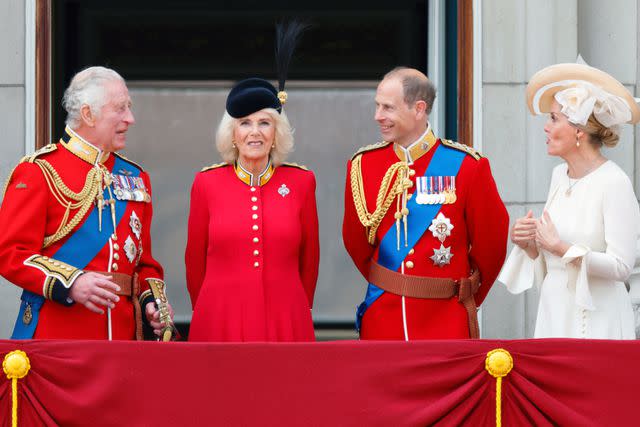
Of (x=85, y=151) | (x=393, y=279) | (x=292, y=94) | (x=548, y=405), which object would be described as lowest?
(x=548, y=405)

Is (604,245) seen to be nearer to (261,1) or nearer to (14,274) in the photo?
(14,274)

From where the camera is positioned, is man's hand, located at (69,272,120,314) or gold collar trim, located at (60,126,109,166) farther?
gold collar trim, located at (60,126,109,166)

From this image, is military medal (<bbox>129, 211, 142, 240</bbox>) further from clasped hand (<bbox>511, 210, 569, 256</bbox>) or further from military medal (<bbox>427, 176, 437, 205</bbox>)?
clasped hand (<bbox>511, 210, 569, 256</bbox>)

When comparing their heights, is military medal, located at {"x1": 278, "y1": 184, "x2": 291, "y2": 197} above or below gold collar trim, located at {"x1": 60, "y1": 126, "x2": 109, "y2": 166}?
below

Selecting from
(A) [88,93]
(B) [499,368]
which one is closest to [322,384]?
(B) [499,368]

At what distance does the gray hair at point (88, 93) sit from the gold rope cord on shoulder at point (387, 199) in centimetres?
101

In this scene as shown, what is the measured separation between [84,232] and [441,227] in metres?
1.28

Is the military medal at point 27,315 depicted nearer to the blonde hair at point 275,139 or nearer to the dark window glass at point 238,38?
the blonde hair at point 275,139

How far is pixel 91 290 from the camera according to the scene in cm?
458

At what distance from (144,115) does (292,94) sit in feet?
3.17

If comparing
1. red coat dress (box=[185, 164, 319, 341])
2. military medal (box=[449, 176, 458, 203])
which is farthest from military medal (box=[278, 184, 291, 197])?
military medal (box=[449, 176, 458, 203])

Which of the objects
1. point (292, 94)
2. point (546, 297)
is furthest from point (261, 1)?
point (546, 297)

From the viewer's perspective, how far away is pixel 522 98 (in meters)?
6.60

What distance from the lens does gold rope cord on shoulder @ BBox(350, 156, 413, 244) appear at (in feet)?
16.5
